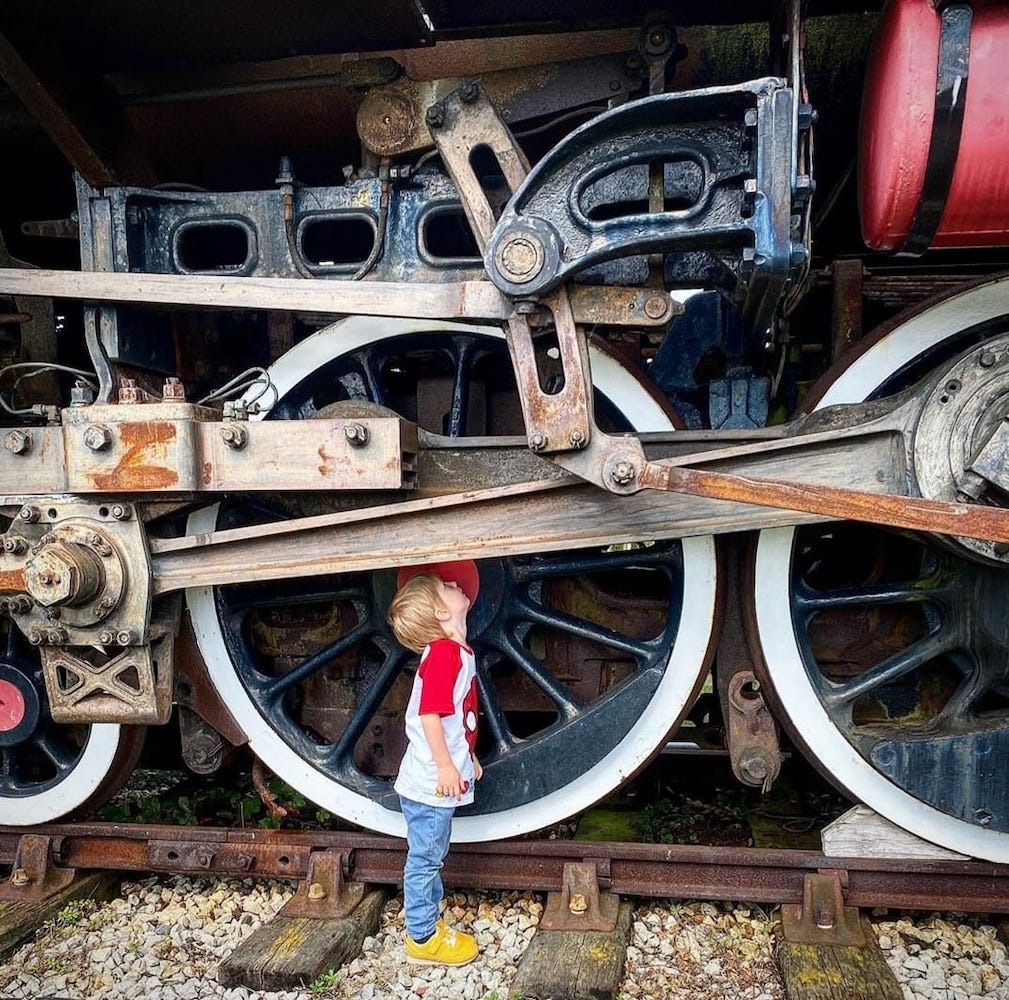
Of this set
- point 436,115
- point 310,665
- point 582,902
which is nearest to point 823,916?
point 582,902

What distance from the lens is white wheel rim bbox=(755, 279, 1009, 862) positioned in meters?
1.90

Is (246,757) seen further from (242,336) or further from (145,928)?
(242,336)

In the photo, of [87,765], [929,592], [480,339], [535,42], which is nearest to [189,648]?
[87,765]

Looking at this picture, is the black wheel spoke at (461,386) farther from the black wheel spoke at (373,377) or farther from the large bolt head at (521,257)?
the large bolt head at (521,257)

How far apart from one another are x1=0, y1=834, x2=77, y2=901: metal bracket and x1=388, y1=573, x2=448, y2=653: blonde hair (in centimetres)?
120

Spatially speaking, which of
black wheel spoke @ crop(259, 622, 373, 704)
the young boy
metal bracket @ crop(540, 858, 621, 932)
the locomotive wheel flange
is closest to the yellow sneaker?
the young boy

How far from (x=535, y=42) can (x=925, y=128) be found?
0.85m

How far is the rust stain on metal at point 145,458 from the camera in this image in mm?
1790

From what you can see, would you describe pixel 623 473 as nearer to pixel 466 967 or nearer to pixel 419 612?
pixel 419 612

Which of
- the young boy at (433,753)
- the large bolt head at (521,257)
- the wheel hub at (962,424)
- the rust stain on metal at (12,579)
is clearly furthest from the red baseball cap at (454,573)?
the wheel hub at (962,424)

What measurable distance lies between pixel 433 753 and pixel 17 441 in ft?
3.83

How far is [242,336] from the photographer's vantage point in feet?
7.94

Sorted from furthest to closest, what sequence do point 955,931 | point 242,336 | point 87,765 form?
1. point 242,336
2. point 87,765
3. point 955,931

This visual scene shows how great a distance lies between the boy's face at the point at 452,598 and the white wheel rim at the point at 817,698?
0.70m
